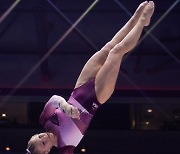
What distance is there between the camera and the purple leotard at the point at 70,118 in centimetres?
302

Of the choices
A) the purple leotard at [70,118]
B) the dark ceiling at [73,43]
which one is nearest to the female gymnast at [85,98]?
the purple leotard at [70,118]

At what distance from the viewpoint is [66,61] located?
19.4 feet

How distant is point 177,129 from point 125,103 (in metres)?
0.91

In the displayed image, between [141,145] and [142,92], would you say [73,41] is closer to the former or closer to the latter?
[142,92]

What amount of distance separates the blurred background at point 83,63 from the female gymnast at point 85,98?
2.27 m

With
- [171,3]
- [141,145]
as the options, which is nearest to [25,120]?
[141,145]

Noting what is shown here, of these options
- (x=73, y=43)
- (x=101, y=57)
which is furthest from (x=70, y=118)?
(x=73, y=43)

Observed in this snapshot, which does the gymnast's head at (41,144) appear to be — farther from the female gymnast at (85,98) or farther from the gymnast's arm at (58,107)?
the gymnast's arm at (58,107)

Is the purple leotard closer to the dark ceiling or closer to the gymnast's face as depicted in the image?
the gymnast's face

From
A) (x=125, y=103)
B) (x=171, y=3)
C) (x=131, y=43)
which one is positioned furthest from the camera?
(x=125, y=103)

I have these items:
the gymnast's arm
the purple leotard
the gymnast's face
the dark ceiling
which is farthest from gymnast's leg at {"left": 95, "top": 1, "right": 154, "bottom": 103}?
the dark ceiling

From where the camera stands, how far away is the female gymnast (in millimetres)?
2957

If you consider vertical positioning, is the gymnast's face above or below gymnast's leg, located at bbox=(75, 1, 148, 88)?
below

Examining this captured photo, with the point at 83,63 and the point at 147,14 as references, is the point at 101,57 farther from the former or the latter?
the point at 83,63
